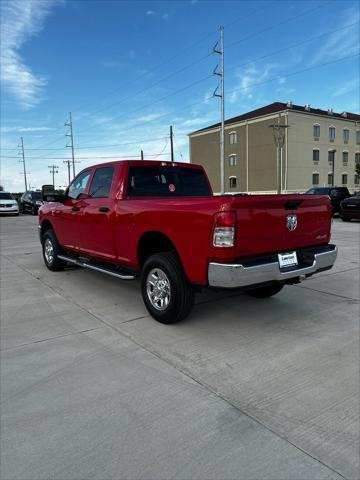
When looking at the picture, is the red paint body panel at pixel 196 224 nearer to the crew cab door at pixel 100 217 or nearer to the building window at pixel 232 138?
the crew cab door at pixel 100 217

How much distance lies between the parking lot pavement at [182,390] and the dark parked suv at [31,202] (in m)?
23.7

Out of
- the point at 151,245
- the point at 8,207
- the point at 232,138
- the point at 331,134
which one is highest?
the point at 331,134

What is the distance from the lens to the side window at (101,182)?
547 centimetres

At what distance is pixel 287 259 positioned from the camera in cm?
399

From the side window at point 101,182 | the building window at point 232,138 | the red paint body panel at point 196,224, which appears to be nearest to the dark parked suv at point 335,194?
the side window at point 101,182

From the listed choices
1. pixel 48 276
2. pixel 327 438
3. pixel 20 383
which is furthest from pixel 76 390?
pixel 48 276

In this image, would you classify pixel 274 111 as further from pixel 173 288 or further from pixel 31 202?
pixel 173 288

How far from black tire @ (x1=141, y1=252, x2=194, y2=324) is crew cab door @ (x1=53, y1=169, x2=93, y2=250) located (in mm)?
2159

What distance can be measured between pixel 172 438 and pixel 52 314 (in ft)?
9.41

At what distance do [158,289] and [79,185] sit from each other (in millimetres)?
2888

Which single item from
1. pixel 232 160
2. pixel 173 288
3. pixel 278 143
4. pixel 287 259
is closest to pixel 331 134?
pixel 278 143

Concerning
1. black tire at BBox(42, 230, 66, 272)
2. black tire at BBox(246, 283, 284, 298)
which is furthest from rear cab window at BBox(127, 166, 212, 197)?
black tire at BBox(42, 230, 66, 272)

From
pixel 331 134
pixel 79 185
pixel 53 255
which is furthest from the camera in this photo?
pixel 331 134

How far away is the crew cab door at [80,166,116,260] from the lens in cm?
519
